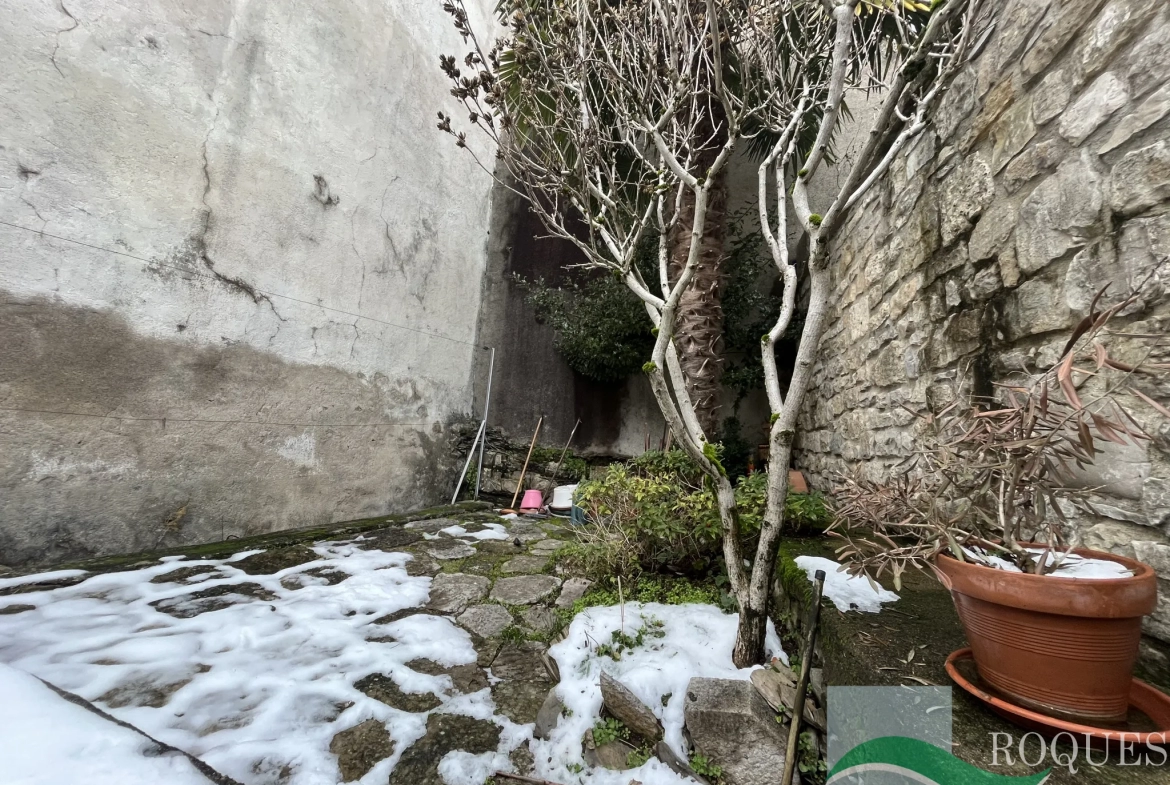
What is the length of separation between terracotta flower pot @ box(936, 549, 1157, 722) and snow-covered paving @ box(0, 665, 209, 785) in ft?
5.77

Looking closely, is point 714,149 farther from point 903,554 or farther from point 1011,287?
point 903,554

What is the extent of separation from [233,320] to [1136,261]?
4384 millimetres

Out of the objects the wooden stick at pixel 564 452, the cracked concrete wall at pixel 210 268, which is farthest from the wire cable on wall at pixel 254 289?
the wooden stick at pixel 564 452

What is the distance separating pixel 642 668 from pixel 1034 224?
2032mm

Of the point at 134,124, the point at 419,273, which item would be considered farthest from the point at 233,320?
the point at 419,273

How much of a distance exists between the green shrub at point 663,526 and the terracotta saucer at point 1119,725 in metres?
1.24

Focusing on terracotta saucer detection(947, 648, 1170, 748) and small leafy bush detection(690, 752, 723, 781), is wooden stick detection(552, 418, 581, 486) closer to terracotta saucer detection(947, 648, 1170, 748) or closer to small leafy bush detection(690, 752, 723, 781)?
small leafy bush detection(690, 752, 723, 781)

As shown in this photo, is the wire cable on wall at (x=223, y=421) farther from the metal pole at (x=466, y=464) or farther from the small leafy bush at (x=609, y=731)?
the small leafy bush at (x=609, y=731)

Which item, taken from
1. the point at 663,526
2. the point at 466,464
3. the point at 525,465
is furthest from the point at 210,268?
the point at 663,526

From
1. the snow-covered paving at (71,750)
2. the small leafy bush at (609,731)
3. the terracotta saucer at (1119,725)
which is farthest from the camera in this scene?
the small leafy bush at (609,731)

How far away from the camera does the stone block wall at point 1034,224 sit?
46.4 inches

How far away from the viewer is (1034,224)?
5.01 feet

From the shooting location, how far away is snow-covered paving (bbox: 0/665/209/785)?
3.06 feet

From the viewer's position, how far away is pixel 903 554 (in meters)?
1.05
